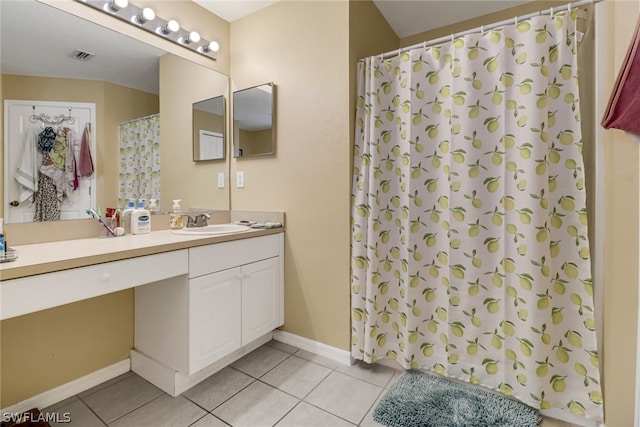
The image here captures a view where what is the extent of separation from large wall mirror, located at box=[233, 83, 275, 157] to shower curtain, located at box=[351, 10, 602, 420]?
67 centimetres

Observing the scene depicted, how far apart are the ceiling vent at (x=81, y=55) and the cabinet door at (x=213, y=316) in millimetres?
1300

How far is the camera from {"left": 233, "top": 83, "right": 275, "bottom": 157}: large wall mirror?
2168mm

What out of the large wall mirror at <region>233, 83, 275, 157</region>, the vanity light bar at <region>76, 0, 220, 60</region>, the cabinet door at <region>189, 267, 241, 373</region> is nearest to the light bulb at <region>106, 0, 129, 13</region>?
the vanity light bar at <region>76, 0, 220, 60</region>

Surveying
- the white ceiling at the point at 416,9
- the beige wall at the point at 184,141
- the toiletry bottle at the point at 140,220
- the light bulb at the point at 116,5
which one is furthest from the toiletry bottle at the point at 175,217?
the white ceiling at the point at 416,9

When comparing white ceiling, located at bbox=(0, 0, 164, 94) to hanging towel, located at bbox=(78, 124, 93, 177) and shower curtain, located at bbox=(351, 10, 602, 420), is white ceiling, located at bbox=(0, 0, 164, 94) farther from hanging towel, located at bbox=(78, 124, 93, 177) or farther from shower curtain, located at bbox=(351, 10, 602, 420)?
shower curtain, located at bbox=(351, 10, 602, 420)

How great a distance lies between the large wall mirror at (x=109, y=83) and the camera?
1.34m

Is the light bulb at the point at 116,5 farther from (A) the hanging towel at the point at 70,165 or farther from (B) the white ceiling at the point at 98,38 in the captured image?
(A) the hanging towel at the point at 70,165

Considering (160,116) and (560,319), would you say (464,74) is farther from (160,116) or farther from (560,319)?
(160,116)

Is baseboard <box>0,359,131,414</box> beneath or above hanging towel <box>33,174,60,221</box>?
beneath

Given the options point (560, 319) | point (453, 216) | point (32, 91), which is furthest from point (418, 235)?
point (32, 91)

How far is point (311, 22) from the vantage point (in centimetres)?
198

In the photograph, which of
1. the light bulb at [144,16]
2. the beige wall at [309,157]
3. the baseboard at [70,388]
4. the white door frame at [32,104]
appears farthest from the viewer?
the beige wall at [309,157]

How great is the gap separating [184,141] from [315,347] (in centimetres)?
173

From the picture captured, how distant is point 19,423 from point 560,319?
2.51 meters
